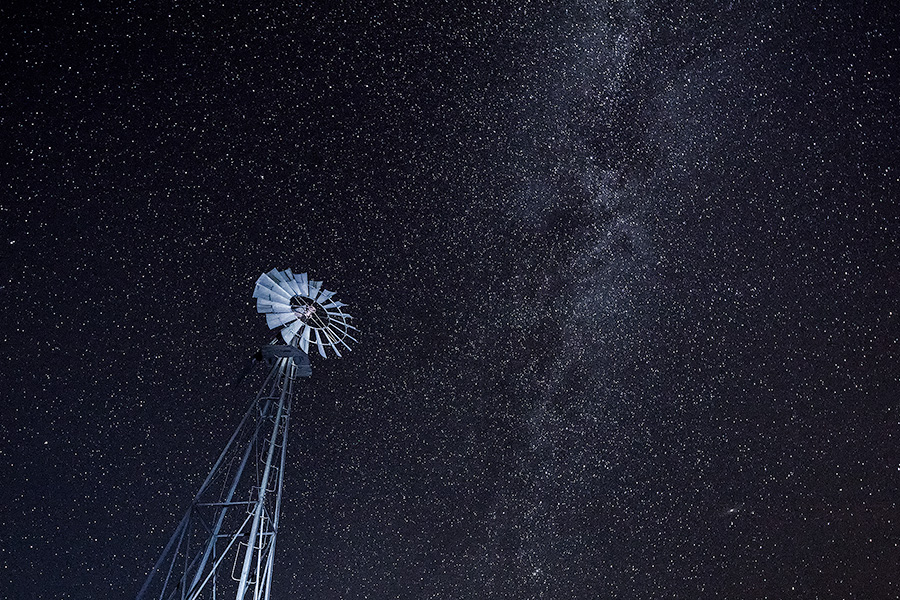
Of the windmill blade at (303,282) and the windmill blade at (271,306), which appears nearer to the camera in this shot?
the windmill blade at (271,306)

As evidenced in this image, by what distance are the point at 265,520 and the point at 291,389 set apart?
116 centimetres

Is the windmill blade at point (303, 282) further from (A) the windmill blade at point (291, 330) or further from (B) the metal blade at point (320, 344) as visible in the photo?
(B) the metal blade at point (320, 344)

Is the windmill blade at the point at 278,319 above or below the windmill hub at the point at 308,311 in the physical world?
below

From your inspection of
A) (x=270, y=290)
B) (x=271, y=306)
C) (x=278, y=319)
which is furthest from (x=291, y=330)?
(x=270, y=290)

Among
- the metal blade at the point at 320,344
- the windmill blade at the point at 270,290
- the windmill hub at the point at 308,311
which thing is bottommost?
the metal blade at the point at 320,344

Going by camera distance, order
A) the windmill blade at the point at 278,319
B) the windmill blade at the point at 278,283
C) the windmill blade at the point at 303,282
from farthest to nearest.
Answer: the windmill blade at the point at 303,282 < the windmill blade at the point at 278,283 < the windmill blade at the point at 278,319

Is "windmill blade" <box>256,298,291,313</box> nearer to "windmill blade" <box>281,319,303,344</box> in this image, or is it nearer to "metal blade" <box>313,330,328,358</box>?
"windmill blade" <box>281,319,303,344</box>

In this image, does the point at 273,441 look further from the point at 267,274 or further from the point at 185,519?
the point at 267,274

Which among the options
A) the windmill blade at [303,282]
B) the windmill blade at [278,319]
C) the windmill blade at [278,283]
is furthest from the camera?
the windmill blade at [303,282]

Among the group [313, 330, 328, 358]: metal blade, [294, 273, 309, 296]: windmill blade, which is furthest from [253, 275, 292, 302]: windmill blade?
[313, 330, 328, 358]: metal blade

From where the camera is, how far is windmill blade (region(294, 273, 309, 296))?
7566mm

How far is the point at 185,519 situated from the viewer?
6.29 m

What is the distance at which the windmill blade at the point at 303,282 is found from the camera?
24.8ft

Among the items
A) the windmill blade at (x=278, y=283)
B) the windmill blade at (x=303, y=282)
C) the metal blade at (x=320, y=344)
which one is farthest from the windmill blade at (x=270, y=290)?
the metal blade at (x=320, y=344)
